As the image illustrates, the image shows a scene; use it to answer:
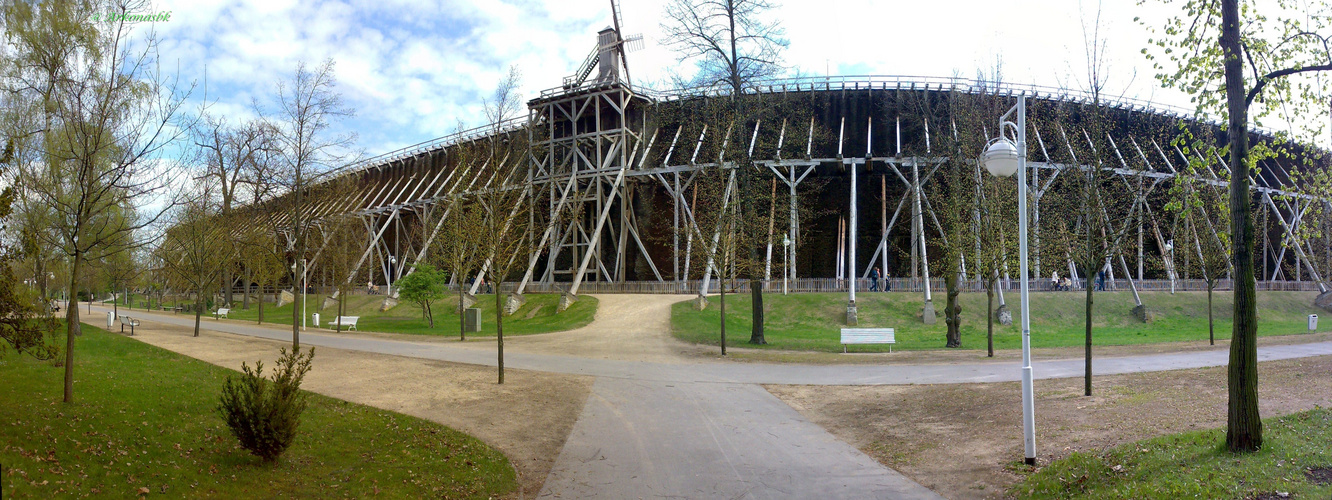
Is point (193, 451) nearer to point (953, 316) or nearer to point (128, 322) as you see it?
point (953, 316)

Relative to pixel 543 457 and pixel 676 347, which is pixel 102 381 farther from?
pixel 676 347

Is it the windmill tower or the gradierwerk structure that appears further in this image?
the windmill tower

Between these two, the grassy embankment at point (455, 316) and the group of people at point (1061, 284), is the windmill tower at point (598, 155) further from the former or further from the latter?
the group of people at point (1061, 284)

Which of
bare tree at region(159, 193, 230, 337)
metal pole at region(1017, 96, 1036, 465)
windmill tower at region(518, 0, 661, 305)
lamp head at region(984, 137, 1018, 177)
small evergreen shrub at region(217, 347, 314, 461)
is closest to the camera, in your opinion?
small evergreen shrub at region(217, 347, 314, 461)

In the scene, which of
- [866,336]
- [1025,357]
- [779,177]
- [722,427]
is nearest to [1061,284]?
[779,177]

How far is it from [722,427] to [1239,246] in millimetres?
6793

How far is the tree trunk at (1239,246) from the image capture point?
6.56m

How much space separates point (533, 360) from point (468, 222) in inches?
175

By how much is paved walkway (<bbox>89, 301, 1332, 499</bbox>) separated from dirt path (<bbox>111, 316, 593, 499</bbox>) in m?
0.37

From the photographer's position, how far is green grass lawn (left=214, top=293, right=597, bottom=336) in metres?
28.5

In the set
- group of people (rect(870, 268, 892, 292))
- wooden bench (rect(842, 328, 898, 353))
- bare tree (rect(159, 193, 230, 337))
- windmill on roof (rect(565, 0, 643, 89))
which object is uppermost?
windmill on roof (rect(565, 0, 643, 89))

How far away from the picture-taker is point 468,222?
1827cm

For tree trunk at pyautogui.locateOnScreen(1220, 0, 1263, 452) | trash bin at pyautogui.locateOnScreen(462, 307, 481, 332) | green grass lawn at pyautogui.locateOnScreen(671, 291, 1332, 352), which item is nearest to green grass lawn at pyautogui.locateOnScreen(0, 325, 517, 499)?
tree trunk at pyautogui.locateOnScreen(1220, 0, 1263, 452)

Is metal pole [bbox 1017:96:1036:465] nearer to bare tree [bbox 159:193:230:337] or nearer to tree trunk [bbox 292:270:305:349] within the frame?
tree trunk [bbox 292:270:305:349]
